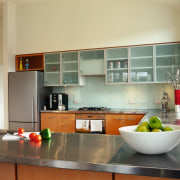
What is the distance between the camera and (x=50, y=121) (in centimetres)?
432

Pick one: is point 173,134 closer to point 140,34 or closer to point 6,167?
point 6,167

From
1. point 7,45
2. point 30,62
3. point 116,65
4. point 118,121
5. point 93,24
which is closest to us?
point 118,121

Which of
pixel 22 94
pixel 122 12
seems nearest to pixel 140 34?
pixel 122 12

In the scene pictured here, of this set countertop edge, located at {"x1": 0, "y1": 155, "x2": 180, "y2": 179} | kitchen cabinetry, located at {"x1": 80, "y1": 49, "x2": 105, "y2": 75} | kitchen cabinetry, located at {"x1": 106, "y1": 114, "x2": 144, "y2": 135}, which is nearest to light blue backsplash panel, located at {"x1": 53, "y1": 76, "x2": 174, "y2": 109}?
kitchen cabinetry, located at {"x1": 80, "y1": 49, "x2": 105, "y2": 75}

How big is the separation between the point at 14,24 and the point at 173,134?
4.59 m

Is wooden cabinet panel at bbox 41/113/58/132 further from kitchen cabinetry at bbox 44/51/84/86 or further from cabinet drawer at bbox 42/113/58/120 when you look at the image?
kitchen cabinetry at bbox 44/51/84/86

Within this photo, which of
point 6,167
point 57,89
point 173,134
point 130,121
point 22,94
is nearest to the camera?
point 173,134

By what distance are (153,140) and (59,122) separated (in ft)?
10.8

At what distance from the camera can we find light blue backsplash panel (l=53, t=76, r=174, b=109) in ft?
13.9

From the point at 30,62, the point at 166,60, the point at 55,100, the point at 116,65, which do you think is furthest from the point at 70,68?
the point at 166,60

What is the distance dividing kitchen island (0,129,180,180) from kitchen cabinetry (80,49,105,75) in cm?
277

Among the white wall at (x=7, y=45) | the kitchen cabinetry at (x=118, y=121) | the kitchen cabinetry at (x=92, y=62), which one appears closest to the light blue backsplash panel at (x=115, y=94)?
the kitchen cabinetry at (x=92, y=62)

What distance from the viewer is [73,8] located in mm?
4449

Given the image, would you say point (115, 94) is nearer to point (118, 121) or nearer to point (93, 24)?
point (118, 121)
